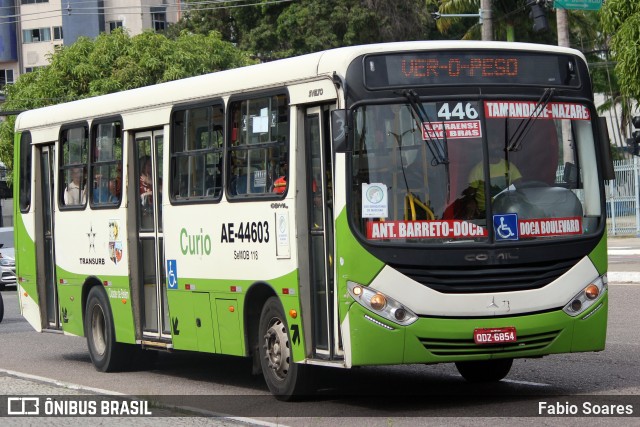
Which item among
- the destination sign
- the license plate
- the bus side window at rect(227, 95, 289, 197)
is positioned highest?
the destination sign

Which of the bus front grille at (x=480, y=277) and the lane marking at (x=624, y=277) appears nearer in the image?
the bus front grille at (x=480, y=277)

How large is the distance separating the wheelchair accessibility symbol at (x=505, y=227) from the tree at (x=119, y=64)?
34898 mm

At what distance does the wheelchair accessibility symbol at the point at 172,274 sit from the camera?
13.2 meters

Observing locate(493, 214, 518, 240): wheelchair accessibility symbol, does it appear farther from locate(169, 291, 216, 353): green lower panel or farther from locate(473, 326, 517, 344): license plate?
locate(169, 291, 216, 353): green lower panel

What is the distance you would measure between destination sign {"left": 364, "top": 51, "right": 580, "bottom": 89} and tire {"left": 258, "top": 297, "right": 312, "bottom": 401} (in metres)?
2.27

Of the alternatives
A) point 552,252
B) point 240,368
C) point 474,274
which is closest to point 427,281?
point 474,274

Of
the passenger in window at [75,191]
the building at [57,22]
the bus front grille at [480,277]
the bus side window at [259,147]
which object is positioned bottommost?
the bus front grille at [480,277]

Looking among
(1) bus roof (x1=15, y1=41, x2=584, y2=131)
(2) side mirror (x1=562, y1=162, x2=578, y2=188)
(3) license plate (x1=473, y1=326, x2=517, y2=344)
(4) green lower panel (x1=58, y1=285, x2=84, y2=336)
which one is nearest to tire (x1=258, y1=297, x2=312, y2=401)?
(3) license plate (x1=473, y1=326, x2=517, y2=344)

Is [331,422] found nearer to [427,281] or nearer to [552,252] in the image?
[427,281]

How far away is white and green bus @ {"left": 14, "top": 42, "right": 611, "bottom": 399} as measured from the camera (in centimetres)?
1005

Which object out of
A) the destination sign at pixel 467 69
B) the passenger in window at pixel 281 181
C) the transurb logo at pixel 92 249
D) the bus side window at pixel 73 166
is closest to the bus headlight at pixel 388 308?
→ the passenger in window at pixel 281 181

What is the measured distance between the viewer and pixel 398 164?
33.3ft

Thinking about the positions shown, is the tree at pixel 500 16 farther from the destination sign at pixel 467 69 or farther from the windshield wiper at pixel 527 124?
the windshield wiper at pixel 527 124

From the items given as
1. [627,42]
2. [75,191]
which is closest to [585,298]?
[75,191]
